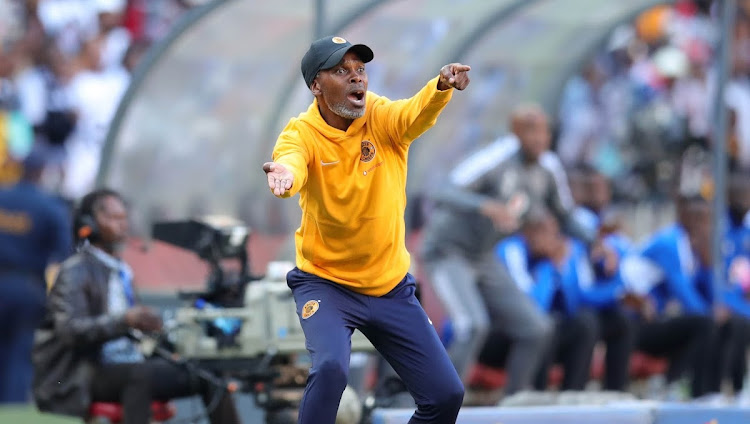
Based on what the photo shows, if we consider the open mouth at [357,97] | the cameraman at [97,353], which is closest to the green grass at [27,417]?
the cameraman at [97,353]

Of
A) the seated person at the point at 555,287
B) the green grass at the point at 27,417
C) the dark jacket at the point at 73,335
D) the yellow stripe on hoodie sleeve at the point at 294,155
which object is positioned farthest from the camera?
the seated person at the point at 555,287

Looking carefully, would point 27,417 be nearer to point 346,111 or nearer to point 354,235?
point 354,235

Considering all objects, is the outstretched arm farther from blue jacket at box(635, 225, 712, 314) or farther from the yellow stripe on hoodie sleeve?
blue jacket at box(635, 225, 712, 314)

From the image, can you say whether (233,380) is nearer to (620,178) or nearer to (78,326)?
(78,326)

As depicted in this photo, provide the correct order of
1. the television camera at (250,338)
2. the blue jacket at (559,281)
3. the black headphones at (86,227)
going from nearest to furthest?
1. the television camera at (250,338)
2. the black headphones at (86,227)
3. the blue jacket at (559,281)

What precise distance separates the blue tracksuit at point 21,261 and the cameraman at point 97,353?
10.2 ft

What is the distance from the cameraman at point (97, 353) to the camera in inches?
306

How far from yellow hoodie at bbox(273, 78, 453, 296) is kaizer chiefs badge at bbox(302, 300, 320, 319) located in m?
0.15

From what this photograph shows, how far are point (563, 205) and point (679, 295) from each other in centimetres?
178

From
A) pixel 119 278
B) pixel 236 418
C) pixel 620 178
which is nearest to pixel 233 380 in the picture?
pixel 236 418

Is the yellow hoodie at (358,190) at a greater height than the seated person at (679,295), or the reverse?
the yellow hoodie at (358,190)

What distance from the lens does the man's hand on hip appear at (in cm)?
566

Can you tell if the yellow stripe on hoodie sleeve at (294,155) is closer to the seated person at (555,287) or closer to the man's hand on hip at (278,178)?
the man's hand on hip at (278,178)

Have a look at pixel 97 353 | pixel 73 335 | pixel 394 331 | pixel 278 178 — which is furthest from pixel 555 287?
pixel 278 178
